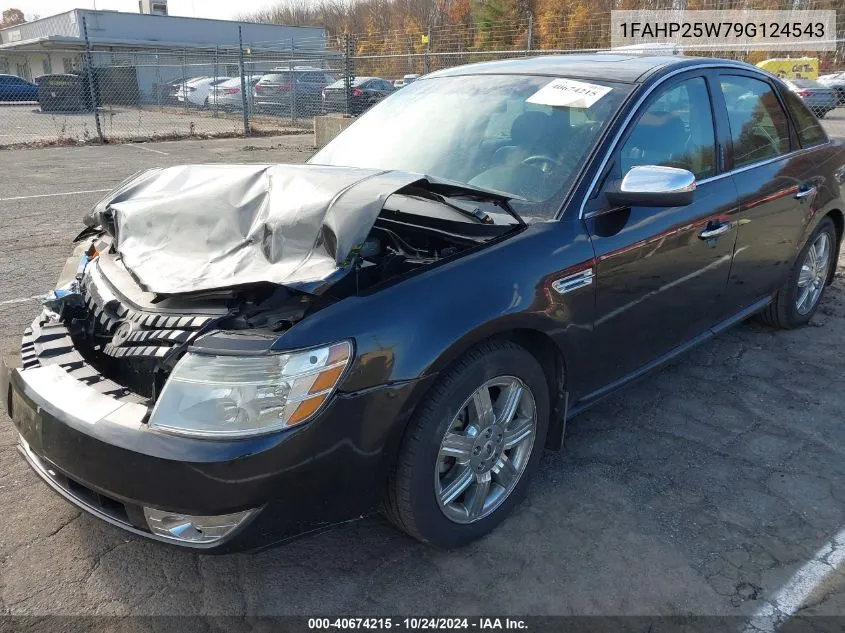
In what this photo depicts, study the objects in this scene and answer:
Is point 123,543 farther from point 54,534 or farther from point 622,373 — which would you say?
point 622,373

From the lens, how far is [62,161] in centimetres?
1272

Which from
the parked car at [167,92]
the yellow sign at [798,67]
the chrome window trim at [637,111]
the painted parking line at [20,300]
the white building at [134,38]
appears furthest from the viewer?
the white building at [134,38]

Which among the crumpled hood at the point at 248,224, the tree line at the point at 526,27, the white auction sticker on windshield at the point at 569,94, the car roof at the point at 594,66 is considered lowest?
the crumpled hood at the point at 248,224

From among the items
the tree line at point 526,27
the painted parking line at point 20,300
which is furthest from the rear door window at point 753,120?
the tree line at point 526,27

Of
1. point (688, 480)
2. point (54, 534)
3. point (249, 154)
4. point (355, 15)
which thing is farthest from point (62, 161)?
point (355, 15)

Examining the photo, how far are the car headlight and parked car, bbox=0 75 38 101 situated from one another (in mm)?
31936

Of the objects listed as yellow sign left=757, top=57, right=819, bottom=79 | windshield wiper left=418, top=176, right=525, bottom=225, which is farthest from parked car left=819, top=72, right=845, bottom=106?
windshield wiper left=418, top=176, right=525, bottom=225

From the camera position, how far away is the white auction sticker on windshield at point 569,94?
3.05 metres

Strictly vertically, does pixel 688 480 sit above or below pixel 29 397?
below

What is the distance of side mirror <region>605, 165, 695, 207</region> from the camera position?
8.65 feet

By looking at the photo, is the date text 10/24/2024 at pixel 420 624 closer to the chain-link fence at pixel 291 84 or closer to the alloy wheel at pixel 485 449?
the alloy wheel at pixel 485 449

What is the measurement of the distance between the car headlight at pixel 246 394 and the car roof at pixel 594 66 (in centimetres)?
206

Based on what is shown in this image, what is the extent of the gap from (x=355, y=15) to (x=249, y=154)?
50117 millimetres

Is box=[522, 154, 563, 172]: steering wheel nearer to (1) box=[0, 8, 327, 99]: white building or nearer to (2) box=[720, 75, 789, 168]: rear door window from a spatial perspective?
(2) box=[720, 75, 789, 168]: rear door window
